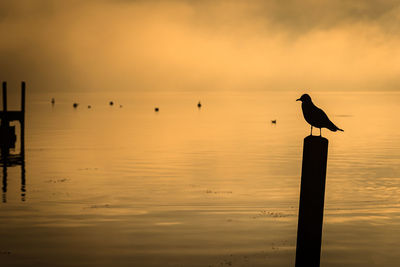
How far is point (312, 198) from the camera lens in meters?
7.55

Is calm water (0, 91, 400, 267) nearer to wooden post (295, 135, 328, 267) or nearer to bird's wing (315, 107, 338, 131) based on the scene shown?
bird's wing (315, 107, 338, 131)

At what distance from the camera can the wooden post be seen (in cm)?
738

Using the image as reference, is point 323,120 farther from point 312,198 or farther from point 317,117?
point 312,198

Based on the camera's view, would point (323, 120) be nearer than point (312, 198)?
No

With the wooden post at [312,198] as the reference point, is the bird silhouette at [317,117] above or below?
above

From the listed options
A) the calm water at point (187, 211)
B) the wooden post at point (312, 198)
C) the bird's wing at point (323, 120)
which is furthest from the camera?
the calm water at point (187, 211)

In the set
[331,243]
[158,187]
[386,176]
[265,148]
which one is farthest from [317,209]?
[265,148]

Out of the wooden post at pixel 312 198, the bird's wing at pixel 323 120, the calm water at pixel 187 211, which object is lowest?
the calm water at pixel 187 211

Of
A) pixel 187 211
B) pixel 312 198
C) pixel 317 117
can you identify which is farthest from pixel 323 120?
pixel 187 211

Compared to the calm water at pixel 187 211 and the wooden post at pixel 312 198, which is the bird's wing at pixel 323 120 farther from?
the calm water at pixel 187 211

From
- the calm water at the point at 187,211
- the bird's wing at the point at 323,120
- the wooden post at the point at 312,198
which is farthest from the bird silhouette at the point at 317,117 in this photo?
the calm water at the point at 187,211

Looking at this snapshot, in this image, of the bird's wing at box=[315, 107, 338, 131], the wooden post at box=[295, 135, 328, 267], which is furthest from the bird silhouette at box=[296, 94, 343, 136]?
the wooden post at box=[295, 135, 328, 267]

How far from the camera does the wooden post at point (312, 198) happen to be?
7379 millimetres

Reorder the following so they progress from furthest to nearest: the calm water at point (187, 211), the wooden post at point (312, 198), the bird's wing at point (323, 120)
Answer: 1. the calm water at point (187, 211)
2. the bird's wing at point (323, 120)
3. the wooden post at point (312, 198)
